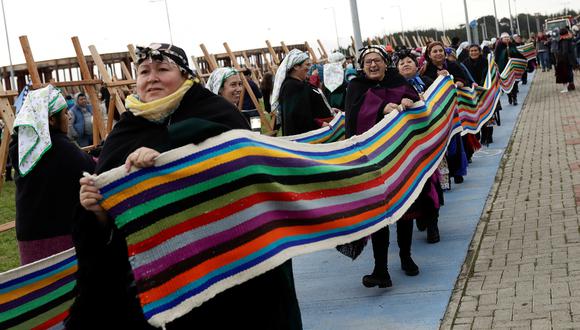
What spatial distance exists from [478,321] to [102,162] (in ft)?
9.64

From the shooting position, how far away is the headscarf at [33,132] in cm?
530

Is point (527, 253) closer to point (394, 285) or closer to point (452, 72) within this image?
point (394, 285)

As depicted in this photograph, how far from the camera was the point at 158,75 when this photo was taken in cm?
373

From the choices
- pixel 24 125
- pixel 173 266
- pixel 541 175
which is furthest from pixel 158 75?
pixel 541 175

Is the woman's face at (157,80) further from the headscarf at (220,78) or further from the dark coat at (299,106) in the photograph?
the dark coat at (299,106)

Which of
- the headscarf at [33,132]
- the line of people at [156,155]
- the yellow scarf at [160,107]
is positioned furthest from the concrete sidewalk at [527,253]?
the headscarf at [33,132]

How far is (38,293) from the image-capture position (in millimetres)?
4516

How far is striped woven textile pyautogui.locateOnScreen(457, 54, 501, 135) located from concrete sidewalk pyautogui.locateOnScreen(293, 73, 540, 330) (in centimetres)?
149

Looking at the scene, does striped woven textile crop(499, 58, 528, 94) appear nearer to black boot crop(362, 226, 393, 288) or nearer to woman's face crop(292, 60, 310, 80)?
woman's face crop(292, 60, 310, 80)

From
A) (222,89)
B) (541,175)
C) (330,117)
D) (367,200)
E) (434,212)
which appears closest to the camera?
(367,200)

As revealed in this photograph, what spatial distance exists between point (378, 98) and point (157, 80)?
357 centimetres

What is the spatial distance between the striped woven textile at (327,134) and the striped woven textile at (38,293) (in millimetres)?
3176

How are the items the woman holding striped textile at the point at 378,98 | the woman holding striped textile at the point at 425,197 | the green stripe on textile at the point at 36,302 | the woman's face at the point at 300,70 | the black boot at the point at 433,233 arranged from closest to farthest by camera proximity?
the green stripe on textile at the point at 36,302
the woman holding striped textile at the point at 378,98
the woman holding striped textile at the point at 425,197
the black boot at the point at 433,233
the woman's face at the point at 300,70

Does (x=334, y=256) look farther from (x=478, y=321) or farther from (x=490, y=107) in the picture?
(x=490, y=107)
